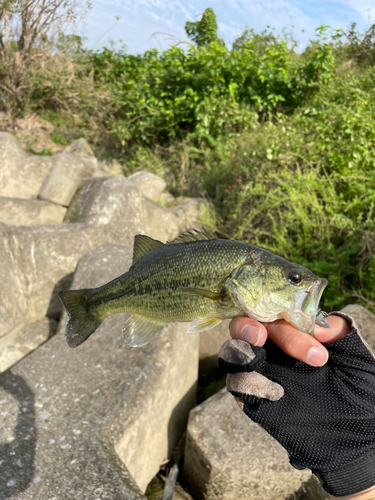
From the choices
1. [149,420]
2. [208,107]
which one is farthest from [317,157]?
[149,420]

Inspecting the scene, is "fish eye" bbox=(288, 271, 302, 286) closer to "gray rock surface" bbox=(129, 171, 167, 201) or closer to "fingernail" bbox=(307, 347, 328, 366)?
"fingernail" bbox=(307, 347, 328, 366)

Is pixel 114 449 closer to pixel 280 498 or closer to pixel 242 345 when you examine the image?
pixel 280 498

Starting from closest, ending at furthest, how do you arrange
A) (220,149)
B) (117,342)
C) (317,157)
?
(117,342)
(317,157)
(220,149)

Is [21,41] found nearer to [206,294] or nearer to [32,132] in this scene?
[32,132]

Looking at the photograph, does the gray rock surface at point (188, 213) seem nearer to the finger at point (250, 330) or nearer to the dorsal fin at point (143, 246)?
the dorsal fin at point (143, 246)

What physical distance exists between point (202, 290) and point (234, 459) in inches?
92.9

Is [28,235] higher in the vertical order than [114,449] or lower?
higher

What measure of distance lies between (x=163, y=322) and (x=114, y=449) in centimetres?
178

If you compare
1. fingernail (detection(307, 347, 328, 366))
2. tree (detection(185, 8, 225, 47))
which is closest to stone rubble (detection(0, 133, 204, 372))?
fingernail (detection(307, 347, 328, 366))

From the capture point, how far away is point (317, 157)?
6.28 metres

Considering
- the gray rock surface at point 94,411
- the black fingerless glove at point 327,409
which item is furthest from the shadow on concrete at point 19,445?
the black fingerless glove at point 327,409

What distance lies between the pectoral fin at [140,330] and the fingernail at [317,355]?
65 centimetres

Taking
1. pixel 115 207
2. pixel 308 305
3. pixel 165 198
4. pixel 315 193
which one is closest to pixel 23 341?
pixel 115 207

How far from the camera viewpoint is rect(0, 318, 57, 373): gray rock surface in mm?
4395
